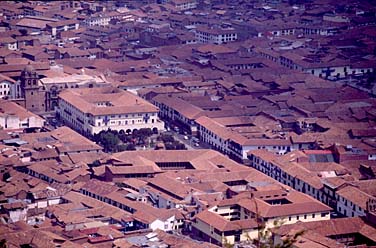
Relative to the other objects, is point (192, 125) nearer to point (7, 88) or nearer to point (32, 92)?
point (32, 92)

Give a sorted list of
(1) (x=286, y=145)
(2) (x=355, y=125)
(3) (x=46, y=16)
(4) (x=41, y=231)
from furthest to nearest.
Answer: (3) (x=46, y=16)
(2) (x=355, y=125)
(1) (x=286, y=145)
(4) (x=41, y=231)

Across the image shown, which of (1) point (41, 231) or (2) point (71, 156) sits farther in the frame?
(2) point (71, 156)

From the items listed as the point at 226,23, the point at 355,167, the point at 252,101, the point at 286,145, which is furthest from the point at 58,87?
the point at 226,23

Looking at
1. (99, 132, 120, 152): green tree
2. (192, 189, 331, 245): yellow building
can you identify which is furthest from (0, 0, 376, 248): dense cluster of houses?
(99, 132, 120, 152): green tree

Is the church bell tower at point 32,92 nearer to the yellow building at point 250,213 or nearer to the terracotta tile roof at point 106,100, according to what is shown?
the terracotta tile roof at point 106,100

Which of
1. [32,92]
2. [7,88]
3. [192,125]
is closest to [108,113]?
[192,125]

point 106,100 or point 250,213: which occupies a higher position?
point 250,213

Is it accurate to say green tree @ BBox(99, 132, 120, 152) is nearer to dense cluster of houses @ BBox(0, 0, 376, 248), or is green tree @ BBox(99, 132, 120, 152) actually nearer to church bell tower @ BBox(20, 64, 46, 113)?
dense cluster of houses @ BBox(0, 0, 376, 248)

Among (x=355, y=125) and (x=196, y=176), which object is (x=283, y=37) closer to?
(x=355, y=125)

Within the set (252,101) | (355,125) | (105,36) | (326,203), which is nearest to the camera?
(326,203)
